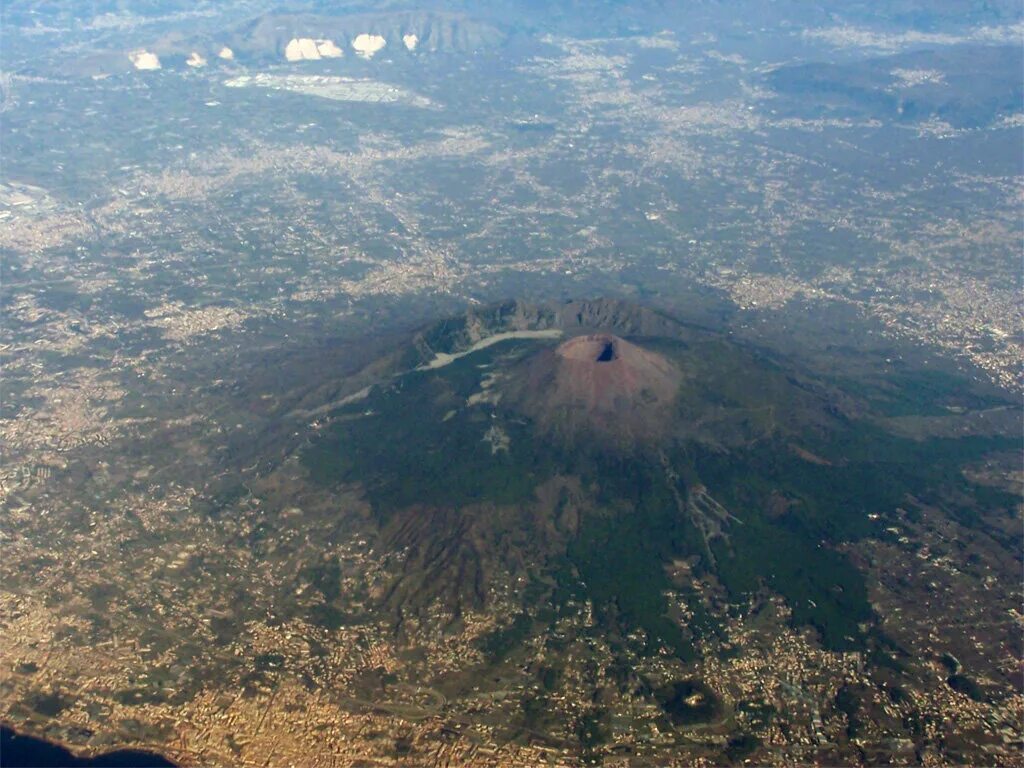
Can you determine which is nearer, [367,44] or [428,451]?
[428,451]

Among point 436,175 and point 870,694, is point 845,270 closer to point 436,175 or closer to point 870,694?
point 436,175

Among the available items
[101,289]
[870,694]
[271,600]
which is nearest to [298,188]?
[101,289]

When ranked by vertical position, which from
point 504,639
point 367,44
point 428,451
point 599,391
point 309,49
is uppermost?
point 599,391

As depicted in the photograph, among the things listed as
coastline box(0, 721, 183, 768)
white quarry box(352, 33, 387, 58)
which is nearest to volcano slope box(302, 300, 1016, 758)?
coastline box(0, 721, 183, 768)

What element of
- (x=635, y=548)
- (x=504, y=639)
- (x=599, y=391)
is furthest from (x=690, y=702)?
(x=599, y=391)

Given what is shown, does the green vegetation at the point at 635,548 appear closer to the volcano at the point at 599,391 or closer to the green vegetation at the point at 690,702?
the green vegetation at the point at 690,702

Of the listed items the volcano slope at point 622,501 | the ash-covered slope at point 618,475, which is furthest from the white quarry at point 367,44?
the ash-covered slope at point 618,475

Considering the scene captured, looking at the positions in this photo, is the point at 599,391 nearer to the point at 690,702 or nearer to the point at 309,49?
the point at 690,702
